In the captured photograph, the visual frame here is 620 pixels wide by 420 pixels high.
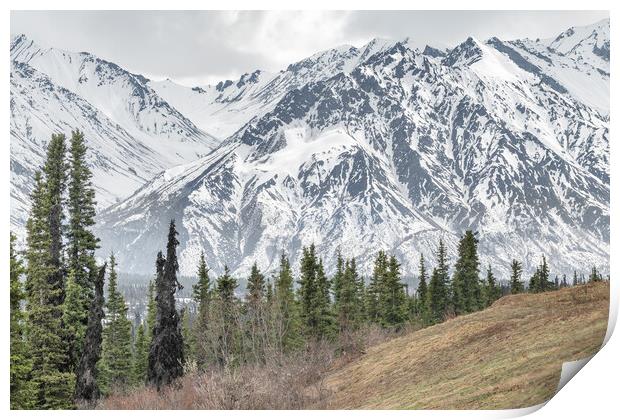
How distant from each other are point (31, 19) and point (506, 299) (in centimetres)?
2754

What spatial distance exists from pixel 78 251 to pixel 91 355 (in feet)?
22.1

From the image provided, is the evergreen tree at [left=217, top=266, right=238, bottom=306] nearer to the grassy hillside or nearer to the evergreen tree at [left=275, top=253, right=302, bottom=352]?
the evergreen tree at [left=275, top=253, right=302, bottom=352]

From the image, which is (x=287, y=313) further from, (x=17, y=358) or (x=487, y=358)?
(x=17, y=358)

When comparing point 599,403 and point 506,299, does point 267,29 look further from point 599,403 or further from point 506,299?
point 599,403

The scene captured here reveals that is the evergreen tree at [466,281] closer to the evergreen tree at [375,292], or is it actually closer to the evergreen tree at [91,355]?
the evergreen tree at [375,292]

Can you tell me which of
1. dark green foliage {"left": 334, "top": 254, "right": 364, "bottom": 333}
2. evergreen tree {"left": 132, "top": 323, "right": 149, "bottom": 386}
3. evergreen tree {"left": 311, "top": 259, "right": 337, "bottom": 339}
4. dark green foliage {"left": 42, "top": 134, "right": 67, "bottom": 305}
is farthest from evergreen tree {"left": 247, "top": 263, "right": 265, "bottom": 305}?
dark green foliage {"left": 42, "top": 134, "right": 67, "bottom": 305}

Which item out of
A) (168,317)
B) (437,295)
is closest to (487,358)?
(168,317)

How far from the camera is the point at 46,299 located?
41188 mm

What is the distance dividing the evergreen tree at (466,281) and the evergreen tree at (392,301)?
12724 millimetres

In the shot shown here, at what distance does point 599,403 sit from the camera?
2609cm

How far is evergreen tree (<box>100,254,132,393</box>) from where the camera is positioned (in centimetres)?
5888
